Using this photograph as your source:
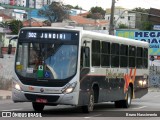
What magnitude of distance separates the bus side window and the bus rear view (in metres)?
0.33

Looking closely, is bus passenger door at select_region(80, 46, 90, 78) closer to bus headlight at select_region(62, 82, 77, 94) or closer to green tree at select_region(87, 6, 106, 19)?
bus headlight at select_region(62, 82, 77, 94)

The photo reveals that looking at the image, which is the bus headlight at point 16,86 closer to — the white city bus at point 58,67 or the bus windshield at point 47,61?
the white city bus at point 58,67

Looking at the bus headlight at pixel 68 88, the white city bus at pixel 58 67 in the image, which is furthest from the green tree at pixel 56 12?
the bus headlight at pixel 68 88

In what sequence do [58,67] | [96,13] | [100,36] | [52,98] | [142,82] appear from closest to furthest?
[52,98], [58,67], [100,36], [142,82], [96,13]

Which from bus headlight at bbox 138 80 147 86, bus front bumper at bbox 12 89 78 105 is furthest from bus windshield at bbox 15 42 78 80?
bus headlight at bbox 138 80 147 86

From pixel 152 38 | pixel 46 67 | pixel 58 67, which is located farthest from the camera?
pixel 152 38

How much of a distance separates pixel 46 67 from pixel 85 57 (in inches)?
57.5

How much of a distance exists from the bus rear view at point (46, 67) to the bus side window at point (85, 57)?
33 cm

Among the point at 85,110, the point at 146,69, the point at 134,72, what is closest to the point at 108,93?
the point at 85,110

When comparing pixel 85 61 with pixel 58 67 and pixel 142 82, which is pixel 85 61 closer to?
pixel 58 67

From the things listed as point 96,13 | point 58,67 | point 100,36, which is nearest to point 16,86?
point 58,67

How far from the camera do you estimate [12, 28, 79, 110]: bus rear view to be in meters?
16.5

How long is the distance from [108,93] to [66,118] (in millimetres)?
4186

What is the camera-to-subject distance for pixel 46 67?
1667cm
